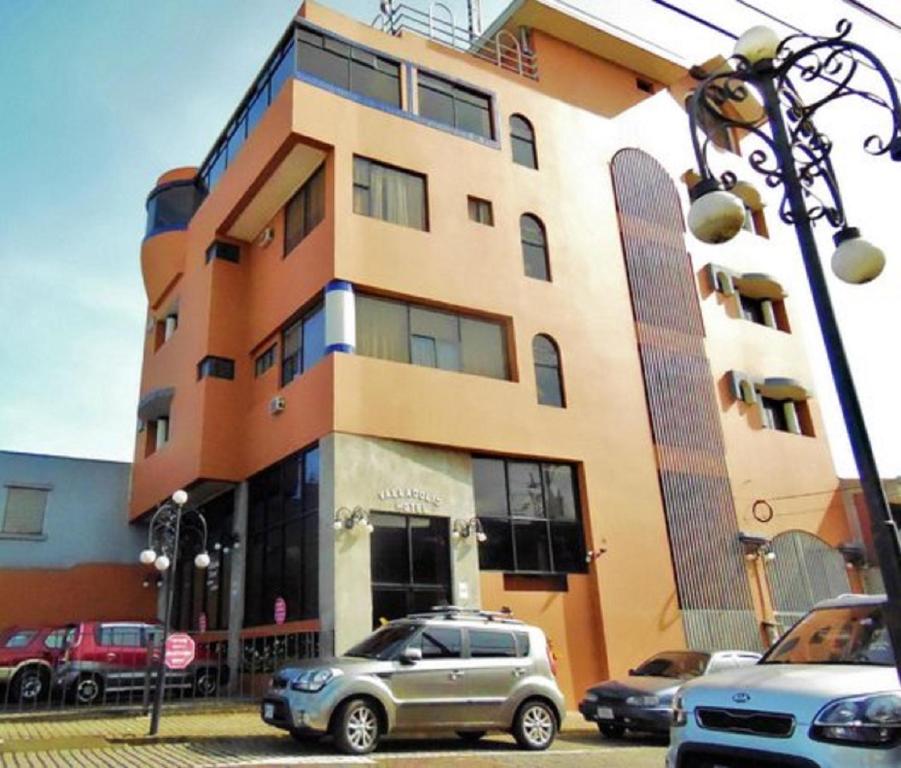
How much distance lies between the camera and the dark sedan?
41.7 ft

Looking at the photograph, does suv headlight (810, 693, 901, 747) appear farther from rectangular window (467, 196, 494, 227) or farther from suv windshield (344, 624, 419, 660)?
rectangular window (467, 196, 494, 227)

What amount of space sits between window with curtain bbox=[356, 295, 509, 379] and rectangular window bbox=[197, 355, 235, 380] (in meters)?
6.07

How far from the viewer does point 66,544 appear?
26.2 meters

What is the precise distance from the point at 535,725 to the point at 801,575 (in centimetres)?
1543

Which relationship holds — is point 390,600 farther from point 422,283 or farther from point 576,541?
point 422,283

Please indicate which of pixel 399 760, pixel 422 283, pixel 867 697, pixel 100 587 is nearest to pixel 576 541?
pixel 422 283

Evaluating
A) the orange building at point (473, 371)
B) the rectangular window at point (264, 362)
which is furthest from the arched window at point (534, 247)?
the rectangular window at point (264, 362)

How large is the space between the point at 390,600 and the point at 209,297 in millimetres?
11445

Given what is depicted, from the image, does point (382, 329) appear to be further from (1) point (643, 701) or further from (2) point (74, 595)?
(2) point (74, 595)

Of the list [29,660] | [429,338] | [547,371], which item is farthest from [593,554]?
[29,660]

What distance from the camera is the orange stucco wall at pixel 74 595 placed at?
24.8m

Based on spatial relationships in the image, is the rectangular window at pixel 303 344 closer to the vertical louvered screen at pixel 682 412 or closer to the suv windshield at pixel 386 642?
the suv windshield at pixel 386 642

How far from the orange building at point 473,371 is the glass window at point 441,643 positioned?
439 cm

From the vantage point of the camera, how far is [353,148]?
787 inches
